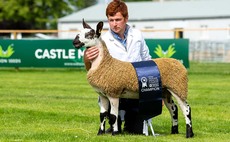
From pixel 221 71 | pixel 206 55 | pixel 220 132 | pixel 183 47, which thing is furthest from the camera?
pixel 206 55

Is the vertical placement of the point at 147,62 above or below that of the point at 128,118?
above

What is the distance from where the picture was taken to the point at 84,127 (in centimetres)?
1030

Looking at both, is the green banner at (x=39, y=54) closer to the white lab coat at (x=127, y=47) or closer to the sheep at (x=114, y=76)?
the white lab coat at (x=127, y=47)

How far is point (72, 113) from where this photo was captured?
11984 millimetres

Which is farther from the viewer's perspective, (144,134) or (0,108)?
(0,108)

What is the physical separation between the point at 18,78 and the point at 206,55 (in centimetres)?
1481

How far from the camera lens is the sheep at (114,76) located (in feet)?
28.3

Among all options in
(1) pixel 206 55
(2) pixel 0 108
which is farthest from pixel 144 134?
(1) pixel 206 55

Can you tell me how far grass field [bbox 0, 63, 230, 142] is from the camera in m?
9.17

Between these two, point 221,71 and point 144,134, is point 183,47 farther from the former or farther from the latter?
point 144,134

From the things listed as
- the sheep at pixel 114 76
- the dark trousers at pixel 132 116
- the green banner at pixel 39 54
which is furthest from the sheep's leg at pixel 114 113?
the green banner at pixel 39 54

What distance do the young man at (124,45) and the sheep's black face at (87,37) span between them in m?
0.14

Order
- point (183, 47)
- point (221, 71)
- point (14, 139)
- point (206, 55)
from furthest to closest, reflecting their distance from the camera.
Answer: point (206, 55) → point (221, 71) → point (183, 47) → point (14, 139)

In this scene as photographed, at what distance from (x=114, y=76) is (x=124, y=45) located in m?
0.63
